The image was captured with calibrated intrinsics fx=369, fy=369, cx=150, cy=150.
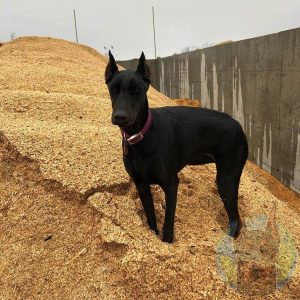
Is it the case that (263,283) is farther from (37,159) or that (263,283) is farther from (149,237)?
(37,159)

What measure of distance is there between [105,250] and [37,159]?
70.8 inches

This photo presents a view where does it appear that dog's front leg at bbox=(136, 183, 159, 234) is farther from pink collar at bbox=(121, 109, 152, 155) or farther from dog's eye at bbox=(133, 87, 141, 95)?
dog's eye at bbox=(133, 87, 141, 95)

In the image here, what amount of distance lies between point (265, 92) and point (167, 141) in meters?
6.05

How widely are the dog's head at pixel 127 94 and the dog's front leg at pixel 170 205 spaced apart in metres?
0.83

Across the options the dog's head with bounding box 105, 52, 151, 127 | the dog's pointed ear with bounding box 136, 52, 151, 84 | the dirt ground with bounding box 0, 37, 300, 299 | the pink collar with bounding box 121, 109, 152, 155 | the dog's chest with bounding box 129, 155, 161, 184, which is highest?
the dog's pointed ear with bounding box 136, 52, 151, 84

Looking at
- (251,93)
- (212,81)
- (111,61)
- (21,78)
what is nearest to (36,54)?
(21,78)

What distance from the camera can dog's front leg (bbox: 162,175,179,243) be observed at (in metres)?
3.80

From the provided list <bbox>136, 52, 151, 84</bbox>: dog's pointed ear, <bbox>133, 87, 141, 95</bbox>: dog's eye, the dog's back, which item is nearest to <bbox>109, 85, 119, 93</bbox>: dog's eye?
<bbox>133, 87, 141, 95</bbox>: dog's eye

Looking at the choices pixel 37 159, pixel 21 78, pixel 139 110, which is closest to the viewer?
pixel 139 110

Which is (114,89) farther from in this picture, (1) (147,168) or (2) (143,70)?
(1) (147,168)

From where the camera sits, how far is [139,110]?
354 centimetres

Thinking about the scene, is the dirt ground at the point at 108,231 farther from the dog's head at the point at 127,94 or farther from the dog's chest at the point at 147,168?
the dog's head at the point at 127,94

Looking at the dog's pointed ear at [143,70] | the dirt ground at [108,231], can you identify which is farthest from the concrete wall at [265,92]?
the dog's pointed ear at [143,70]

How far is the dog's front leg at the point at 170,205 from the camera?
3.80m
